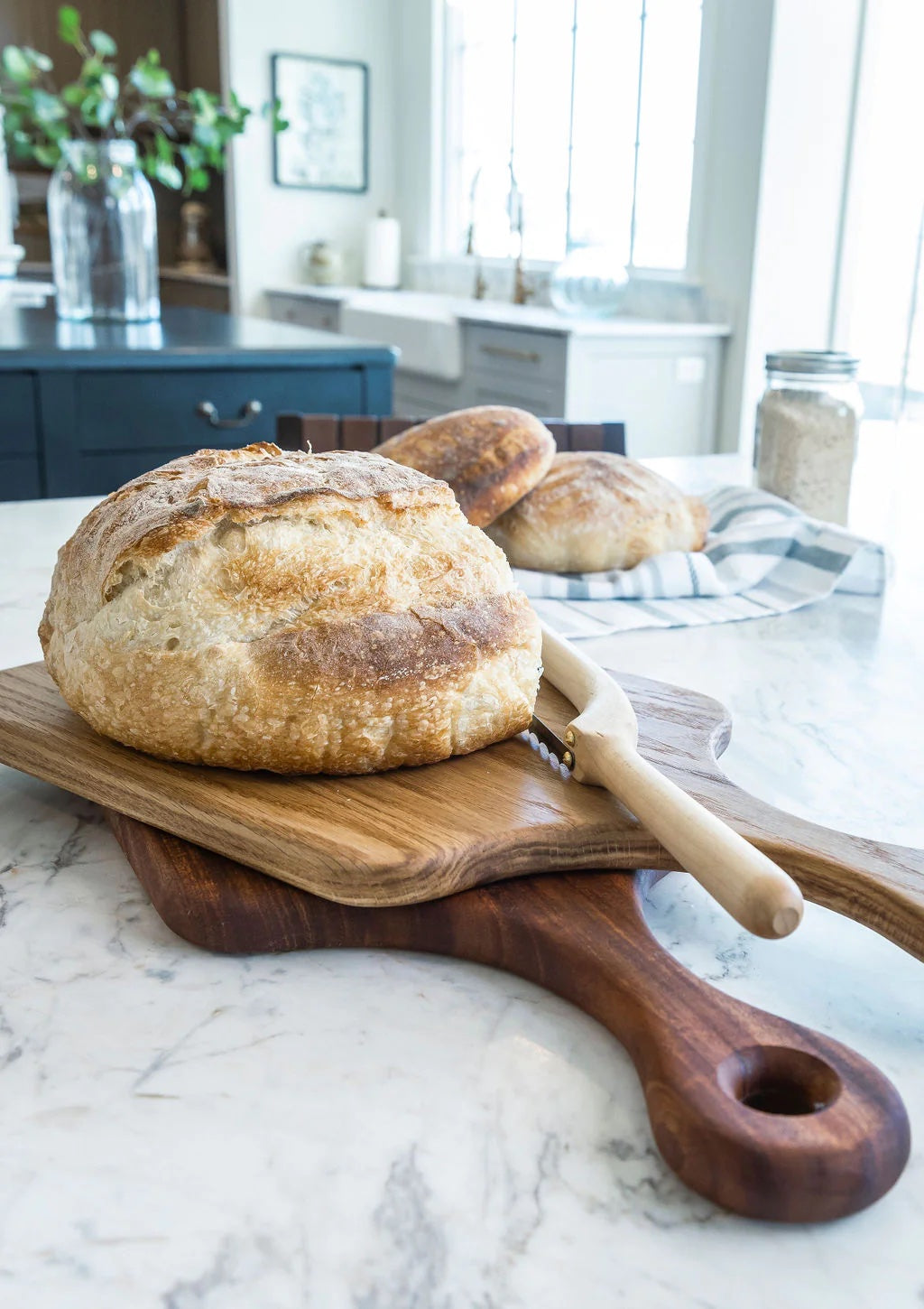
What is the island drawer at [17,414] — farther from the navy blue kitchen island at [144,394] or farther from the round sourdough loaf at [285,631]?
A: the round sourdough loaf at [285,631]

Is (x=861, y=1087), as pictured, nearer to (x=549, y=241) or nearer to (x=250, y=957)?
(x=250, y=957)

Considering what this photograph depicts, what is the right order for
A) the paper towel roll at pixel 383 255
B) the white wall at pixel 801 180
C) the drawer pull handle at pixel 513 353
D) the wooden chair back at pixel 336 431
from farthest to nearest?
the paper towel roll at pixel 383 255, the drawer pull handle at pixel 513 353, the white wall at pixel 801 180, the wooden chair back at pixel 336 431

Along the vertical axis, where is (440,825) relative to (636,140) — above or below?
below

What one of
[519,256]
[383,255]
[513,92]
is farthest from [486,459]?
[383,255]

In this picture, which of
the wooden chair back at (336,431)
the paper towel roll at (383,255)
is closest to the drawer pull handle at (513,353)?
the paper towel roll at (383,255)

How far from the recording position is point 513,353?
376 centimetres

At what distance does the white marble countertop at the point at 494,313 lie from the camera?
140 inches

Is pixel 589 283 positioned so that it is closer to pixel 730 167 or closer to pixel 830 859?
pixel 730 167

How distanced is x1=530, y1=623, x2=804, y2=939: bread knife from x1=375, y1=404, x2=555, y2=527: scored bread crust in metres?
0.41

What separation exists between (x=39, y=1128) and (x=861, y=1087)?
281 millimetres

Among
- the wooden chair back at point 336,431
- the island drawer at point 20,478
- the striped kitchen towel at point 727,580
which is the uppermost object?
the wooden chair back at point 336,431

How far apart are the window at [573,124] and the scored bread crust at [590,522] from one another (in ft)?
10.0

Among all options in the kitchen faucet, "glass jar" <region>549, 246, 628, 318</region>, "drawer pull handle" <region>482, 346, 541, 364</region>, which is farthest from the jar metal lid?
the kitchen faucet

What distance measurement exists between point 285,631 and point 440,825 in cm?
12
